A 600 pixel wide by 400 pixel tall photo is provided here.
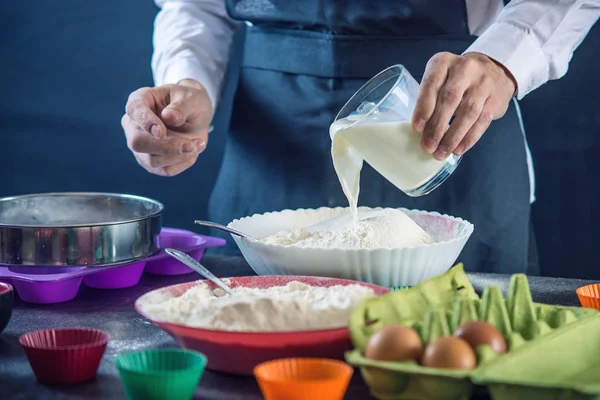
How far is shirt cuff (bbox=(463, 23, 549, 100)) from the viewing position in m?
1.54

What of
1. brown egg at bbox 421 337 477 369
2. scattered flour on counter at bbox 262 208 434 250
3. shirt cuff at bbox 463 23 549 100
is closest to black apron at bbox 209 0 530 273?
shirt cuff at bbox 463 23 549 100

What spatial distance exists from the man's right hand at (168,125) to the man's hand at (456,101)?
515 millimetres

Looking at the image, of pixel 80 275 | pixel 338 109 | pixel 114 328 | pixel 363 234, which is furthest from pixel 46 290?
pixel 338 109

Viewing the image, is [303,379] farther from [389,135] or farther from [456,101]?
[456,101]

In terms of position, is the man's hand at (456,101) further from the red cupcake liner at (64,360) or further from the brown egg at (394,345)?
the red cupcake liner at (64,360)

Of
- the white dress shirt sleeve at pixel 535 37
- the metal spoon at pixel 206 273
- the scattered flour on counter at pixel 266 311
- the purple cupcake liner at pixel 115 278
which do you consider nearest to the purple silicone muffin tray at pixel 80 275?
the purple cupcake liner at pixel 115 278

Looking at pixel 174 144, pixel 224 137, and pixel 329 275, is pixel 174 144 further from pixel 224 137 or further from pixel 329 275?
pixel 224 137

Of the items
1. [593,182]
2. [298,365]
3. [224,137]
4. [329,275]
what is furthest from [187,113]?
[593,182]

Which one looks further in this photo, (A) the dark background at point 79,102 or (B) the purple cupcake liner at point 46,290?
(A) the dark background at point 79,102

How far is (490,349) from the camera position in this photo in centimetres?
81

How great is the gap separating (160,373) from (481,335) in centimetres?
33

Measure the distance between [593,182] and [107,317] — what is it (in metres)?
1.78

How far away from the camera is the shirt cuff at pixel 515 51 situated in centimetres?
154

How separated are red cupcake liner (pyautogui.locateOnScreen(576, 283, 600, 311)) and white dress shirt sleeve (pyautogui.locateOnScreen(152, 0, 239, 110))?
3.58 ft
